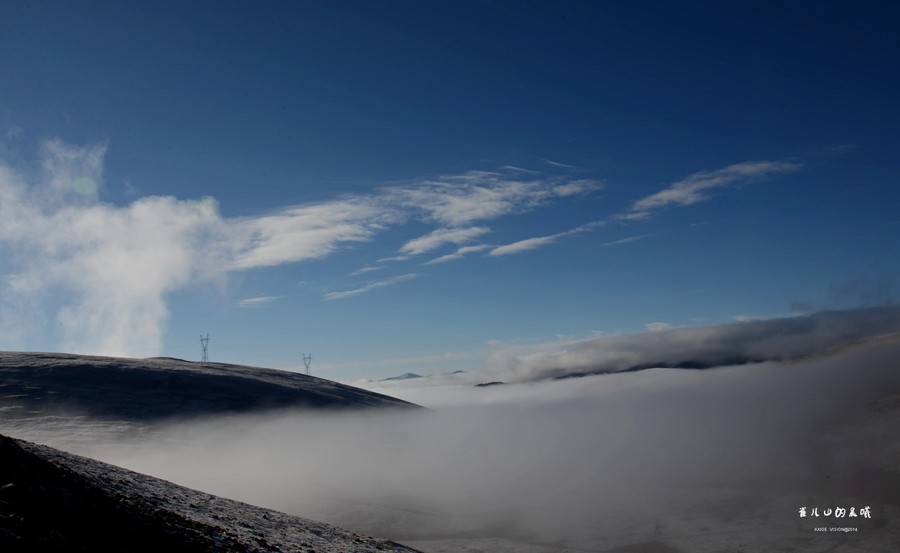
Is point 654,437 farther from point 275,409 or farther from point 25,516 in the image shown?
point 25,516

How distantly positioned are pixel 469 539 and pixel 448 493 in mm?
7979

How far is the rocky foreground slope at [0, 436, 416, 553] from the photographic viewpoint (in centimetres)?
A: 759

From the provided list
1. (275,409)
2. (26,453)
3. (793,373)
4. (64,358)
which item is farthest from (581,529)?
(64,358)

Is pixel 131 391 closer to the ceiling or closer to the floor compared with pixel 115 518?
closer to the ceiling

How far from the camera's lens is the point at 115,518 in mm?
8781

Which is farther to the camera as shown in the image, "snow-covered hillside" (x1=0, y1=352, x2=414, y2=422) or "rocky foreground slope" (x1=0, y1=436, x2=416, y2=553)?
"snow-covered hillside" (x1=0, y1=352, x2=414, y2=422)

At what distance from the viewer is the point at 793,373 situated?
164 feet

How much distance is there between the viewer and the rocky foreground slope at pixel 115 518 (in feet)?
24.9

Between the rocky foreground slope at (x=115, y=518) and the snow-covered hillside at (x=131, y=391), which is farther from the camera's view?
the snow-covered hillside at (x=131, y=391)

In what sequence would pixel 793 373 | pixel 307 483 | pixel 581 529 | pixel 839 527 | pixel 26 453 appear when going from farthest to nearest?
pixel 793 373
pixel 307 483
pixel 581 529
pixel 839 527
pixel 26 453

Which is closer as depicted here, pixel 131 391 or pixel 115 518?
pixel 115 518

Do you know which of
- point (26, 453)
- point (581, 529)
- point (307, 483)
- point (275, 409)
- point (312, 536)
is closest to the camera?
point (26, 453)

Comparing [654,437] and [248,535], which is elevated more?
[248,535]

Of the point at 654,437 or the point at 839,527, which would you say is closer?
the point at 839,527
